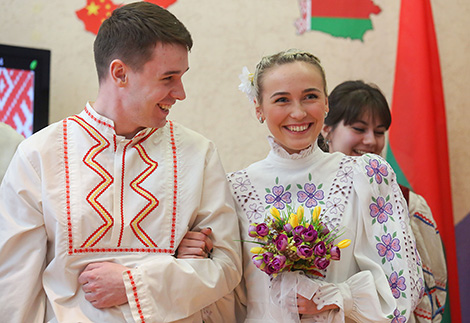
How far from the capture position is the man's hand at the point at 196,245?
2180 millimetres

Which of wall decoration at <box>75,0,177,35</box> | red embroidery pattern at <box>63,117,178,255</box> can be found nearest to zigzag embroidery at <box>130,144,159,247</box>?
red embroidery pattern at <box>63,117,178,255</box>

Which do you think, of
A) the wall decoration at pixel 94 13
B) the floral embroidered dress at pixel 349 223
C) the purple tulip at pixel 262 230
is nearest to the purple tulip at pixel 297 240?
the purple tulip at pixel 262 230

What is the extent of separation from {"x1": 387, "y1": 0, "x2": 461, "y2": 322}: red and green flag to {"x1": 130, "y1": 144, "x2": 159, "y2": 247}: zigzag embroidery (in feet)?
6.64

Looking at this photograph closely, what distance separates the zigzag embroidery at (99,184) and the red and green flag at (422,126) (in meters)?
2.17

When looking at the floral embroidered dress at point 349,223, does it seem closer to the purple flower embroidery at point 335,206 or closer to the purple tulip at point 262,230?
the purple flower embroidery at point 335,206

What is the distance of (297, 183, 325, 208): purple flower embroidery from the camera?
242cm

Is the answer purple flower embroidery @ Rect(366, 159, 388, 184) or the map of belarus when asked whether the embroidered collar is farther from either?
the map of belarus

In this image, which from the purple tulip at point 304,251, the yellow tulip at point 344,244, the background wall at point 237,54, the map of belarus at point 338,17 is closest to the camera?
the purple tulip at point 304,251

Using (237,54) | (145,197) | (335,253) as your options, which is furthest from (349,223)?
(237,54)

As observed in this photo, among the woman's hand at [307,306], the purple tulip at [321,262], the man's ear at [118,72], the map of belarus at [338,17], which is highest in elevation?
the map of belarus at [338,17]

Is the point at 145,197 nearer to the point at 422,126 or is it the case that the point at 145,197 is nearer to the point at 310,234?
the point at 310,234

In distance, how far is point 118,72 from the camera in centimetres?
226

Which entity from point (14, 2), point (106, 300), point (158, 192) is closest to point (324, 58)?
point (14, 2)

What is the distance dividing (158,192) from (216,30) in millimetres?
1939
